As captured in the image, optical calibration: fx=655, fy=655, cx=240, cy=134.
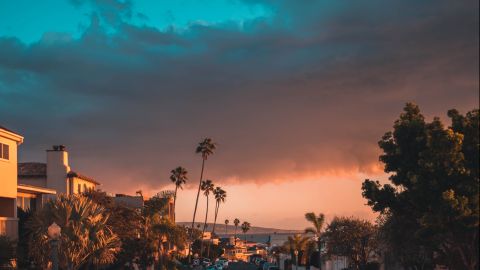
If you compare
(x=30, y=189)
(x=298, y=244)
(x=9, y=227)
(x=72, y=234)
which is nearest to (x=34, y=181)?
(x=30, y=189)

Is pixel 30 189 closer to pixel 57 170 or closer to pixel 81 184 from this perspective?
pixel 57 170

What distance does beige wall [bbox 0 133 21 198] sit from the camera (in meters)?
42.7

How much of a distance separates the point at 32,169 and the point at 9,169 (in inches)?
1148

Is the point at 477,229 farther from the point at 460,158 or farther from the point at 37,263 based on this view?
the point at 37,263

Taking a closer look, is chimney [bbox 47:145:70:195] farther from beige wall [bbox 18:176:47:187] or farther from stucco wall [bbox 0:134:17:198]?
stucco wall [bbox 0:134:17:198]

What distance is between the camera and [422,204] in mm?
30641

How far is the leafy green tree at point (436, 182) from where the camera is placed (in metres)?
28.3

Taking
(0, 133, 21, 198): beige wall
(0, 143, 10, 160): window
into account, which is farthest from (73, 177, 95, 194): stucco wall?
(0, 143, 10, 160): window

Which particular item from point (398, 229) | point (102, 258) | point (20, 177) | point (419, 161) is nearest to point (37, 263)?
point (102, 258)

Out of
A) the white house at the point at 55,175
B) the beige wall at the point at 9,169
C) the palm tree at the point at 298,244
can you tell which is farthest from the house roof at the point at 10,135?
the palm tree at the point at 298,244

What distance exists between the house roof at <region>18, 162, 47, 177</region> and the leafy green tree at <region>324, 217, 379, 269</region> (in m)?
32.2

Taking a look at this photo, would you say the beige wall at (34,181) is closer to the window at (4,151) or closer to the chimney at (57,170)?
the chimney at (57,170)

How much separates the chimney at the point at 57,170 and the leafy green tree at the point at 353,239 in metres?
29.1

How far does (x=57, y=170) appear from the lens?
68.4 m
